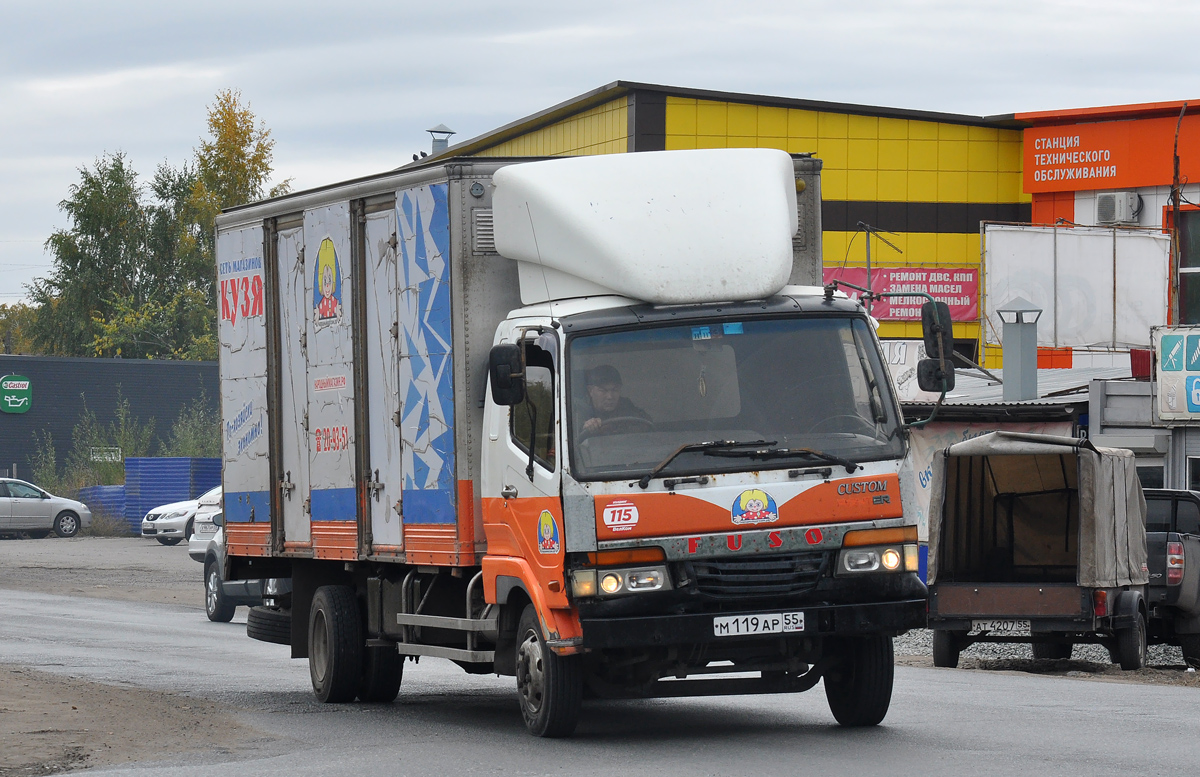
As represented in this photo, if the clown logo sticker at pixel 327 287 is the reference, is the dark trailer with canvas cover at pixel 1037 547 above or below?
below

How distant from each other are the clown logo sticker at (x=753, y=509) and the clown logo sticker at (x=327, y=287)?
4102mm

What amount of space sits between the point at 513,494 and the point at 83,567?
88.7ft

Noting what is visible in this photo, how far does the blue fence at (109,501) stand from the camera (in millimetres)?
49031

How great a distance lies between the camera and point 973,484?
18172 mm

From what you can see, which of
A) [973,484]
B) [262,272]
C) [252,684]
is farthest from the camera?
[973,484]

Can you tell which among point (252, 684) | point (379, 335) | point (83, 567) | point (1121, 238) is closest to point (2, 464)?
point (83, 567)

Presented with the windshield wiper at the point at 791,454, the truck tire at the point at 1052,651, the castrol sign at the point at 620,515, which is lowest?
the truck tire at the point at 1052,651


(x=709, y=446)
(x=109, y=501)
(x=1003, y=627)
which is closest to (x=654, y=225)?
(x=709, y=446)

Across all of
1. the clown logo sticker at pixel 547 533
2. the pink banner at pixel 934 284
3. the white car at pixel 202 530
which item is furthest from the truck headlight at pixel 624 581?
the pink banner at pixel 934 284

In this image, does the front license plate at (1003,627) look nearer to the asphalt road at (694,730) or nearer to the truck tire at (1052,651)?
the asphalt road at (694,730)

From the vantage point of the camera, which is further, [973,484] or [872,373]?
[973,484]

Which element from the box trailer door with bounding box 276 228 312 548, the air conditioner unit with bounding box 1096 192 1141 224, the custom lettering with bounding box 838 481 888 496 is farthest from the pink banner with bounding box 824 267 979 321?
the custom lettering with bounding box 838 481 888 496

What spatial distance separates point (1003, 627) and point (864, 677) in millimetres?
6069

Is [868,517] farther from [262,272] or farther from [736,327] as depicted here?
[262,272]
